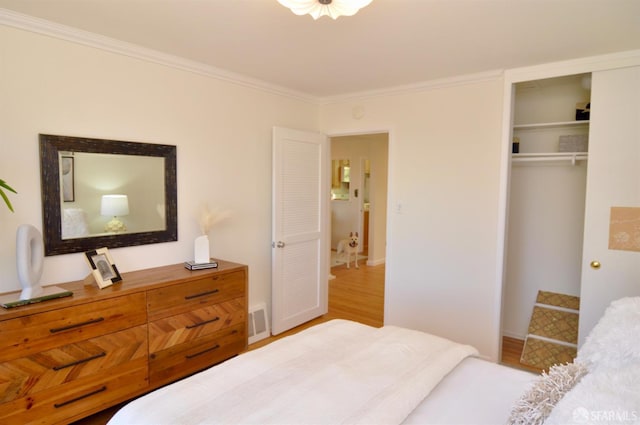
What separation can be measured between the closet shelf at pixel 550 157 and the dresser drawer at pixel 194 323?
2729mm

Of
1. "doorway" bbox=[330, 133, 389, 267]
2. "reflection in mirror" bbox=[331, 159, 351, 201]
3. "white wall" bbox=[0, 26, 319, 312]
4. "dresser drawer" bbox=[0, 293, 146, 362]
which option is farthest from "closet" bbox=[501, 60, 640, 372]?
"reflection in mirror" bbox=[331, 159, 351, 201]

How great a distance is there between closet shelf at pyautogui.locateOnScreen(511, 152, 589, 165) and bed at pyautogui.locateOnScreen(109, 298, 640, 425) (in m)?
1.84

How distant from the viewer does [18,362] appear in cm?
190

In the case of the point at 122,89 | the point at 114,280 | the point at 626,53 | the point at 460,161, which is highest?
the point at 626,53

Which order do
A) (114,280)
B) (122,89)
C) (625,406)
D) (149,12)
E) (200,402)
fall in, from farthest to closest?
(122,89)
(114,280)
(149,12)
(200,402)
(625,406)

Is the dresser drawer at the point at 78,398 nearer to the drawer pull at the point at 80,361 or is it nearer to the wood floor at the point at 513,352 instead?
the drawer pull at the point at 80,361

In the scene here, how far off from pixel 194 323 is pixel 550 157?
321 cm

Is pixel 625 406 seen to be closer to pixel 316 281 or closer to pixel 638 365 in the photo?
pixel 638 365

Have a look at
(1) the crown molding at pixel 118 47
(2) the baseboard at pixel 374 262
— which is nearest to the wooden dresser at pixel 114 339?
(1) the crown molding at pixel 118 47

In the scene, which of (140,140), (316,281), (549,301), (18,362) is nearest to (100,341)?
(18,362)

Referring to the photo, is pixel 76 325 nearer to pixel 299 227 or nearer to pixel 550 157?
pixel 299 227

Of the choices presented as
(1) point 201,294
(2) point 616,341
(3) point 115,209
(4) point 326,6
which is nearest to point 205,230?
(1) point 201,294

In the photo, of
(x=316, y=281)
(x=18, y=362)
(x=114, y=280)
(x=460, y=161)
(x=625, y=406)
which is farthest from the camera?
(x=316, y=281)

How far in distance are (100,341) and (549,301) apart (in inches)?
145
